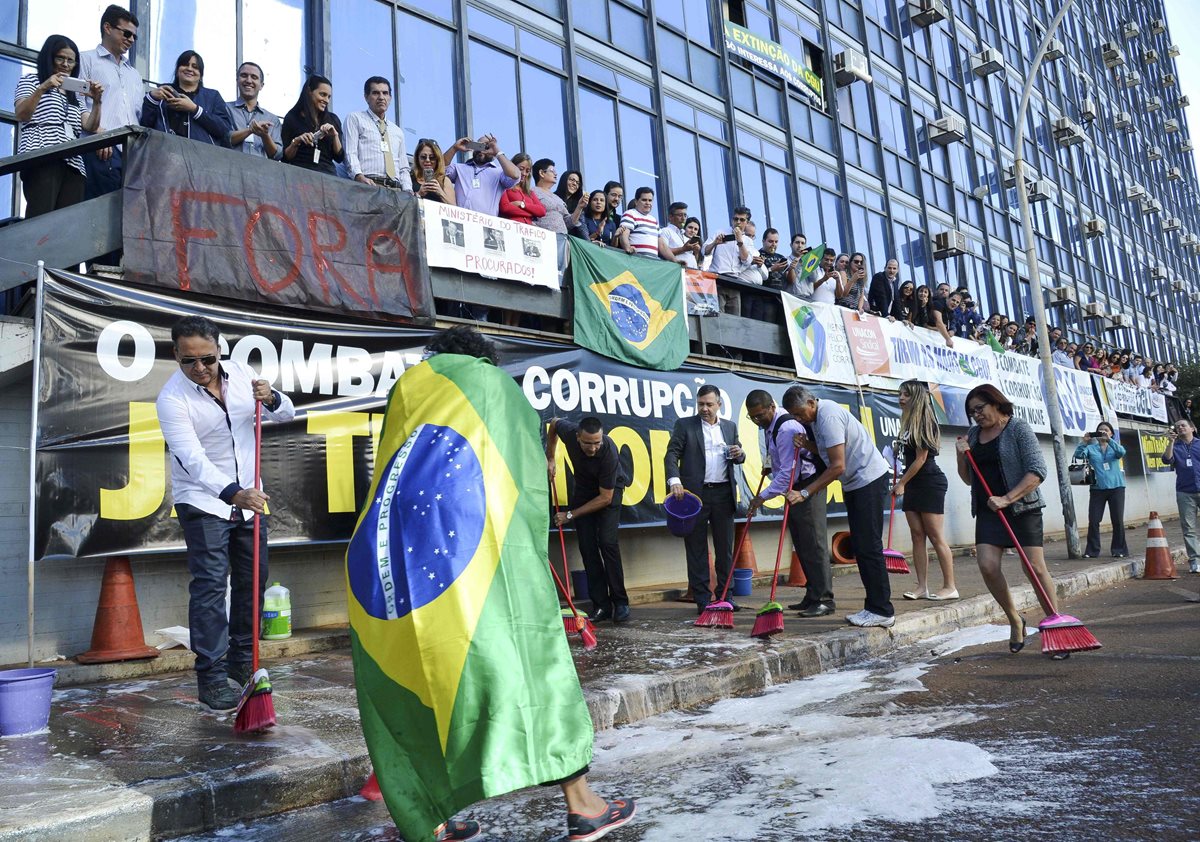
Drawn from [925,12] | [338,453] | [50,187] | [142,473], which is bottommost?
[142,473]

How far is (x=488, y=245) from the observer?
9.12 m

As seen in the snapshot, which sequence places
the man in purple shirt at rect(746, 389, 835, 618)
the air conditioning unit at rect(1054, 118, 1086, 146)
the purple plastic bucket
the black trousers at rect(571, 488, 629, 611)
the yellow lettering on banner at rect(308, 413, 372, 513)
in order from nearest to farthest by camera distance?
the purple plastic bucket < the yellow lettering on banner at rect(308, 413, 372, 513) < the man in purple shirt at rect(746, 389, 835, 618) < the black trousers at rect(571, 488, 629, 611) < the air conditioning unit at rect(1054, 118, 1086, 146)

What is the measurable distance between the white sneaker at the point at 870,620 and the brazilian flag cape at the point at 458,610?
4.68m

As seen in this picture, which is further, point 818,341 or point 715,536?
point 818,341

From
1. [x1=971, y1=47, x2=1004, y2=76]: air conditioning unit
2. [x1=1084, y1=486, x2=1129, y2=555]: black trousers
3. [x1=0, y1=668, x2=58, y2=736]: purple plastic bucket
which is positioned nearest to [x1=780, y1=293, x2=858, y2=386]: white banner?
[x1=1084, y1=486, x2=1129, y2=555]: black trousers

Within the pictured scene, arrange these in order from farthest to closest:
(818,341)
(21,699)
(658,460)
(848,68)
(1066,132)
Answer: (1066,132) → (848,68) → (818,341) → (658,460) → (21,699)

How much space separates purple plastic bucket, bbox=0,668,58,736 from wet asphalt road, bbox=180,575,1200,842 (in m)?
1.56

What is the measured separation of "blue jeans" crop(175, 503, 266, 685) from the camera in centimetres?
473

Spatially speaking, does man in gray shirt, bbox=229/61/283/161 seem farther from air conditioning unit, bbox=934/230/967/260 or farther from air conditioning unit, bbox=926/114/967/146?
air conditioning unit, bbox=926/114/967/146

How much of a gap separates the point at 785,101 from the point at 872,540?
1476cm

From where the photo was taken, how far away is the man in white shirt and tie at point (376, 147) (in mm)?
8727

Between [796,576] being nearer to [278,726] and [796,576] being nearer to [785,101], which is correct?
[278,726]

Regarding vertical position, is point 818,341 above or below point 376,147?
below

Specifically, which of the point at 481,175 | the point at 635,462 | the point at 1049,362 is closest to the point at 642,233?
the point at 481,175
